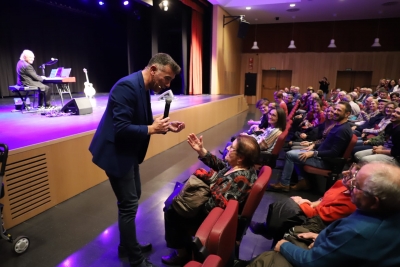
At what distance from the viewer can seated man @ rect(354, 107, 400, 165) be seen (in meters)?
2.69

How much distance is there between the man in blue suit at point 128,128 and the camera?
1481mm

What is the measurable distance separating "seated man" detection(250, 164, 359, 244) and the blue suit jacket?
0.92 m

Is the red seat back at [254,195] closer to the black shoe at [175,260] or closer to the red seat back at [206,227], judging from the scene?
the red seat back at [206,227]

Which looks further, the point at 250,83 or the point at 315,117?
the point at 250,83

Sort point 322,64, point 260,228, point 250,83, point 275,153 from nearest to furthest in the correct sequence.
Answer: point 260,228
point 275,153
point 322,64
point 250,83

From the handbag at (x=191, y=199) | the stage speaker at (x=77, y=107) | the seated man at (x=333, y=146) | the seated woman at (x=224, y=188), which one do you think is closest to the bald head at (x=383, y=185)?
the seated woman at (x=224, y=188)

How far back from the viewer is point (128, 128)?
1466mm

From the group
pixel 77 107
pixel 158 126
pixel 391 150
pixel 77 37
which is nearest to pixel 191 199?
pixel 158 126

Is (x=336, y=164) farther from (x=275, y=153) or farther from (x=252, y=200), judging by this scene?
(x=252, y=200)

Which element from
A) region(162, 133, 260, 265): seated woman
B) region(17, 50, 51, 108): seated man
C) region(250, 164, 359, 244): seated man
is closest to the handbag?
region(162, 133, 260, 265): seated woman

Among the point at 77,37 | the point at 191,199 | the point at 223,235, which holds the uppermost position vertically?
the point at 77,37

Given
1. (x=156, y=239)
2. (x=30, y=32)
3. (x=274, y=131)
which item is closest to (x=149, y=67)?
(x=156, y=239)

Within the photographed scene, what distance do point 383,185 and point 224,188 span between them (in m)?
0.77

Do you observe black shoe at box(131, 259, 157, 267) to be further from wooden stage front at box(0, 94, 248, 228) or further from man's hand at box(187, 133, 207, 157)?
wooden stage front at box(0, 94, 248, 228)
